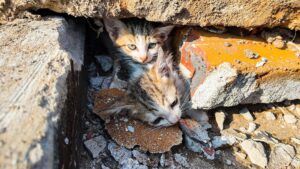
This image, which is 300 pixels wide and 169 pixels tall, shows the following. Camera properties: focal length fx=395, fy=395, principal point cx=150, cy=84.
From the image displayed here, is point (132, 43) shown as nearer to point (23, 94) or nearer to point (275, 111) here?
point (275, 111)

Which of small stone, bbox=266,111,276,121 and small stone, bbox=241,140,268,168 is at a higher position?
small stone, bbox=266,111,276,121

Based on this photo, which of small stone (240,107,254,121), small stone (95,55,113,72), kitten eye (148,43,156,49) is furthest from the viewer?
kitten eye (148,43,156,49)

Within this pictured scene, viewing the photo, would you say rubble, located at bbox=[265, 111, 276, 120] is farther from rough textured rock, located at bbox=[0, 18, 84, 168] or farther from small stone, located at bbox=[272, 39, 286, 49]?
rough textured rock, located at bbox=[0, 18, 84, 168]

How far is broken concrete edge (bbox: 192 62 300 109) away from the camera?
2326 millimetres

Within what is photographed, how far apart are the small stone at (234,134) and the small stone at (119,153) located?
25.8 inches

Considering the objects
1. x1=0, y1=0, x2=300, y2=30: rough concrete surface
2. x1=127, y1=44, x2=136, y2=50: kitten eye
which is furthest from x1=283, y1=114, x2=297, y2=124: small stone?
x1=127, y1=44, x2=136, y2=50: kitten eye

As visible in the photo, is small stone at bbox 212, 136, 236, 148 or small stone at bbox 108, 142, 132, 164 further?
small stone at bbox 212, 136, 236, 148

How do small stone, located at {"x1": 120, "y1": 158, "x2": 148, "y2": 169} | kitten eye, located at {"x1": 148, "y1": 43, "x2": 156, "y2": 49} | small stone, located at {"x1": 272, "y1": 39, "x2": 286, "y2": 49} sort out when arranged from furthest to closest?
kitten eye, located at {"x1": 148, "y1": 43, "x2": 156, "y2": 49}
small stone, located at {"x1": 272, "y1": 39, "x2": 286, "y2": 49}
small stone, located at {"x1": 120, "y1": 158, "x2": 148, "y2": 169}

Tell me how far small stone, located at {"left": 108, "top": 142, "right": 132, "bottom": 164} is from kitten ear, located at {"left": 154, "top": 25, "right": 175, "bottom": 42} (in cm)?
98

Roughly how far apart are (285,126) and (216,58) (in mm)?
718

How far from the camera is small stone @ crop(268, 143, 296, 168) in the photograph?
2.39 m

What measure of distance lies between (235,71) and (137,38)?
98 cm

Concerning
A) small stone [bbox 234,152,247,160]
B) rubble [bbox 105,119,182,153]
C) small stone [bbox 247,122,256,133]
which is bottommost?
small stone [bbox 234,152,247,160]

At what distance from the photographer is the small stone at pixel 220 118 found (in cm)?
255
